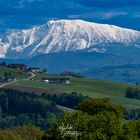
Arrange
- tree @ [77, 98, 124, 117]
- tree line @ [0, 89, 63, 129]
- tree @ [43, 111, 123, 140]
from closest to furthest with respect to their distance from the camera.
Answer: tree @ [43, 111, 123, 140], tree @ [77, 98, 124, 117], tree line @ [0, 89, 63, 129]

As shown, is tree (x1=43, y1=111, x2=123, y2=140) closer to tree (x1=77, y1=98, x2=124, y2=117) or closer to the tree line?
tree (x1=77, y1=98, x2=124, y2=117)

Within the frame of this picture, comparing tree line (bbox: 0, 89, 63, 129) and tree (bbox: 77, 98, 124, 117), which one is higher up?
tree (bbox: 77, 98, 124, 117)

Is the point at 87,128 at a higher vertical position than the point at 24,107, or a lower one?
higher

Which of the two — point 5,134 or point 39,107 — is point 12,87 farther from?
point 5,134

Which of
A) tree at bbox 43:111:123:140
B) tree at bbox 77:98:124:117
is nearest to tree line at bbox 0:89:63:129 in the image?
tree at bbox 77:98:124:117

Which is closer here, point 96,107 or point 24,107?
point 96,107

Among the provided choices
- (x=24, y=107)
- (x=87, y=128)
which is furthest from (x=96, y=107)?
(x=24, y=107)

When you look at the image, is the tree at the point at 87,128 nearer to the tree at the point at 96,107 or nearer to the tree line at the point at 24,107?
the tree at the point at 96,107

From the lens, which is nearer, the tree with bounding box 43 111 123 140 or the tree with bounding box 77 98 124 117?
the tree with bounding box 43 111 123 140

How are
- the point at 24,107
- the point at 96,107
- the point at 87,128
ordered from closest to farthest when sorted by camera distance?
1. the point at 87,128
2. the point at 96,107
3. the point at 24,107

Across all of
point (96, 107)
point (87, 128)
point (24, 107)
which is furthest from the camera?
point (24, 107)

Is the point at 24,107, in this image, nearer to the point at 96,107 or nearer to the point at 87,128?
the point at 96,107

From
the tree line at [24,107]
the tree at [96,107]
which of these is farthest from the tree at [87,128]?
the tree line at [24,107]

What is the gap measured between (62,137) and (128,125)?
5867 millimetres
